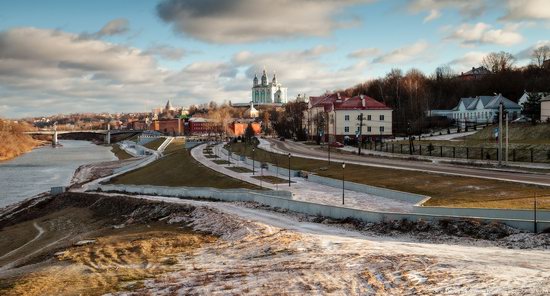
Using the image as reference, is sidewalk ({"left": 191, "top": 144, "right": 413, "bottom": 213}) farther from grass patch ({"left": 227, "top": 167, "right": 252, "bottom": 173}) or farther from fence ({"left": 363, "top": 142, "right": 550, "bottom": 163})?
fence ({"left": 363, "top": 142, "right": 550, "bottom": 163})

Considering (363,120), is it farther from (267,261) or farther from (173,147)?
(267,261)

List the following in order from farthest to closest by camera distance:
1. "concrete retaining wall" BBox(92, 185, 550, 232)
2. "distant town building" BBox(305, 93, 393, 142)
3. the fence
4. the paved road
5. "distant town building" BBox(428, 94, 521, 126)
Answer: "distant town building" BBox(428, 94, 521, 126), "distant town building" BBox(305, 93, 393, 142), the fence, the paved road, "concrete retaining wall" BBox(92, 185, 550, 232)

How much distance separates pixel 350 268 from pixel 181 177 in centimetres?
4255

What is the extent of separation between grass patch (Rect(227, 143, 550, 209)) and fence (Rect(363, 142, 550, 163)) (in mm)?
11041

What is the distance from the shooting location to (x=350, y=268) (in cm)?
1794

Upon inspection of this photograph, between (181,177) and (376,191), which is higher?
(376,191)

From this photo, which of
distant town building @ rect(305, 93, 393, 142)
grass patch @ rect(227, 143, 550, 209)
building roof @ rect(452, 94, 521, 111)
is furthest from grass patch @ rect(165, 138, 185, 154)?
grass patch @ rect(227, 143, 550, 209)

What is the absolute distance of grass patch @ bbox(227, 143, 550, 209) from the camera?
28.6 m

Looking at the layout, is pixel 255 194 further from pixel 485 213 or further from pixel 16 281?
pixel 16 281

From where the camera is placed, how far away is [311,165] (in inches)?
2189

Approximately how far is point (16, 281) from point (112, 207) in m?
23.5

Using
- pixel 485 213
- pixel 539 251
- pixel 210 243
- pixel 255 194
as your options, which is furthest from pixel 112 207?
pixel 539 251

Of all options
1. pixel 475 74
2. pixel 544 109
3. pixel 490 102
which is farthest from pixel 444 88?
pixel 544 109

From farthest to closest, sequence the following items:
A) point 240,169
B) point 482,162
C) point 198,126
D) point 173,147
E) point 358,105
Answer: point 198,126, point 173,147, point 358,105, point 240,169, point 482,162
